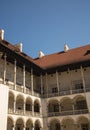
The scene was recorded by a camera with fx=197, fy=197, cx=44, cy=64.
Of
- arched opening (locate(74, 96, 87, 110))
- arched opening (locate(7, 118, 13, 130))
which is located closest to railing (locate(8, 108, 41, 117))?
arched opening (locate(7, 118, 13, 130))

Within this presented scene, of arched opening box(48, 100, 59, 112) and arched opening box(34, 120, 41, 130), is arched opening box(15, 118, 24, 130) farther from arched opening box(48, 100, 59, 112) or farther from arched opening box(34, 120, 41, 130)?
arched opening box(48, 100, 59, 112)

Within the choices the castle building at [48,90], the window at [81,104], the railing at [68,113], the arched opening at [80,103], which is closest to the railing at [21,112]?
the castle building at [48,90]

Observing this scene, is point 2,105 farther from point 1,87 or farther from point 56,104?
point 56,104

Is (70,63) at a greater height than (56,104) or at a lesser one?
greater

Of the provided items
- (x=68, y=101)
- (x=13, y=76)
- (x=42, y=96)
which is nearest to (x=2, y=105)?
(x=13, y=76)

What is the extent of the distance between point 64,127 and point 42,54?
13375mm

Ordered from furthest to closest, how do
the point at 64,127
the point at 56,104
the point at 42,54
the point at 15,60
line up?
the point at 42,54
the point at 56,104
the point at 64,127
the point at 15,60

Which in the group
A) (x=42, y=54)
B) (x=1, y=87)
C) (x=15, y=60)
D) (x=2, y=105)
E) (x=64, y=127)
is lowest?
(x=64, y=127)

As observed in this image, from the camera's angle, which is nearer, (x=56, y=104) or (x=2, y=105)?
(x=2, y=105)

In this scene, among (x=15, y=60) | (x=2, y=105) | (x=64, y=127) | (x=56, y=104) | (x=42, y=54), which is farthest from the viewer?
(x=42, y=54)

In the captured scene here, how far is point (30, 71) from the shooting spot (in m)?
25.7

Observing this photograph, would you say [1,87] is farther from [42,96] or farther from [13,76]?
[42,96]

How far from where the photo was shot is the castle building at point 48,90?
2081 cm

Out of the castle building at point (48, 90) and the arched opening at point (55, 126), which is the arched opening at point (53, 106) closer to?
the castle building at point (48, 90)
